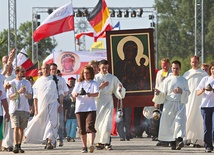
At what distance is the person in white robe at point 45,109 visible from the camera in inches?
840

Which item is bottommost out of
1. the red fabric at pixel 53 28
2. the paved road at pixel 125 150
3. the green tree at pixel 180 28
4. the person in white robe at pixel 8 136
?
the paved road at pixel 125 150

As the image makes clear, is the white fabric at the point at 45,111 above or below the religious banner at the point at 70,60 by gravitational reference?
below

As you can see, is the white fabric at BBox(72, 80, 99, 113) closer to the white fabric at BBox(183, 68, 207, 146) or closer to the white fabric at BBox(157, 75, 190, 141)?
the white fabric at BBox(157, 75, 190, 141)

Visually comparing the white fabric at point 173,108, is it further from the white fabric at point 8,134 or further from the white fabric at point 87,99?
the white fabric at point 8,134

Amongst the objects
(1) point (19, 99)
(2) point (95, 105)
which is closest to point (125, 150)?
(2) point (95, 105)

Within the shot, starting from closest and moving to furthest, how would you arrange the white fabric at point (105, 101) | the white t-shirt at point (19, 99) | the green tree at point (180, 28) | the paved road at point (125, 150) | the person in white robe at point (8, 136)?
the paved road at point (125, 150), the white t-shirt at point (19, 99), the person in white robe at point (8, 136), the white fabric at point (105, 101), the green tree at point (180, 28)

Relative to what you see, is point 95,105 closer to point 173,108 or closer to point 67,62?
point 173,108

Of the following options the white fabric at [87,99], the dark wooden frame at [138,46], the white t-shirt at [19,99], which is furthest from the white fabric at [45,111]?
the dark wooden frame at [138,46]

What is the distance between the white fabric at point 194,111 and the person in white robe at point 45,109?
9.53ft

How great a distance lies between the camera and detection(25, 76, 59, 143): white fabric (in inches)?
840

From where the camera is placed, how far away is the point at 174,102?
21125mm

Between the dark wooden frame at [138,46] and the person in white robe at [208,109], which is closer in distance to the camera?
the person in white robe at [208,109]

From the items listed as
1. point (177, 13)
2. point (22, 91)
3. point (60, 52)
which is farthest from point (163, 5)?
point (22, 91)

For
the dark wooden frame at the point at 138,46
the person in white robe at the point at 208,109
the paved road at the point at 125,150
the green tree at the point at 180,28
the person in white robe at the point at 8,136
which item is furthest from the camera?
the green tree at the point at 180,28
